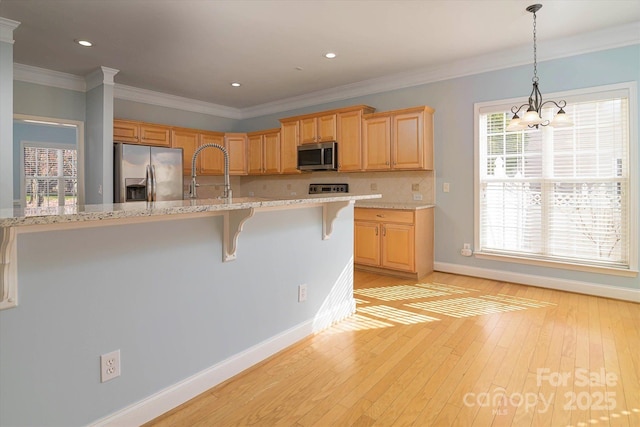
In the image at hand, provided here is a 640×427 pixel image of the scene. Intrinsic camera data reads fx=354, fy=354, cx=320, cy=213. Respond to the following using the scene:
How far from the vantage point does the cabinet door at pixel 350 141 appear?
4879mm

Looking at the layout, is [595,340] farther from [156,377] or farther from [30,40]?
[30,40]

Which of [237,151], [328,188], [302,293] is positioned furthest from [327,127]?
[302,293]

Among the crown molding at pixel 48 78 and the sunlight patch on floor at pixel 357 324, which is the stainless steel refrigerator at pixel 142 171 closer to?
the crown molding at pixel 48 78

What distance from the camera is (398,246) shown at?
427cm

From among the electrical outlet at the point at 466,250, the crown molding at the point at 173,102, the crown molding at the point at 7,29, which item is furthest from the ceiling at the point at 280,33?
the electrical outlet at the point at 466,250

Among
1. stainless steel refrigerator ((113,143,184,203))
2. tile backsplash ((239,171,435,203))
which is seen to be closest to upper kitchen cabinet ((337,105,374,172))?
tile backsplash ((239,171,435,203))

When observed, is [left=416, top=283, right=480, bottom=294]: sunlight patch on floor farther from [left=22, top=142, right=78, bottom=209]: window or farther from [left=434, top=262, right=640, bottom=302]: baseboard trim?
[left=22, top=142, right=78, bottom=209]: window

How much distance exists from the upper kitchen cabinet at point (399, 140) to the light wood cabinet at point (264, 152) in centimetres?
178

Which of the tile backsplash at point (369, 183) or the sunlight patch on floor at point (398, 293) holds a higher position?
the tile backsplash at point (369, 183)

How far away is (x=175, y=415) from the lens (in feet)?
5.52

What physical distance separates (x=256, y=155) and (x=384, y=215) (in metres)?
2.91

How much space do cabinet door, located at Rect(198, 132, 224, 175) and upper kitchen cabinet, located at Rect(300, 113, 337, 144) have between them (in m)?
1.72

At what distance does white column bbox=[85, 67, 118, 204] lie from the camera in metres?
4.52

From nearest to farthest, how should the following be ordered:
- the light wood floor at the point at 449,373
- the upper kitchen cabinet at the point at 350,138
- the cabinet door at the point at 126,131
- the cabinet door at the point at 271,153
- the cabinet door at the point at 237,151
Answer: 1. the light wood floor at the point at 449,373
2. the upper kitchen cabinet at the point at 350,138
3. the cabinet door at the point at 126,131
4. the cabinet door at the point at 271,153
5. the cabinet door at the point at 237,151
